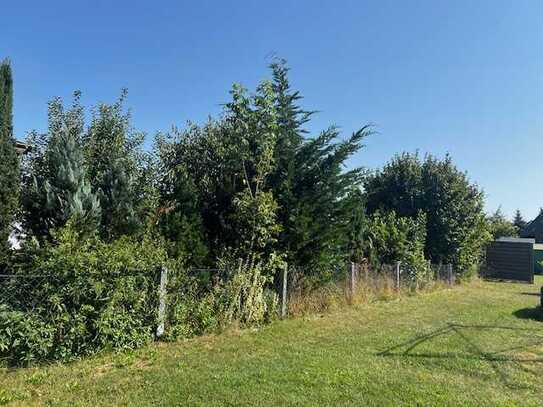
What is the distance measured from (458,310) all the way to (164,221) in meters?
8.04

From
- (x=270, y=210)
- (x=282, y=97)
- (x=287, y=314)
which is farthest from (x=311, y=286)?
(x=282, y=97)

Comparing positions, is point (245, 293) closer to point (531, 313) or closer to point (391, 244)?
point (531, 313)

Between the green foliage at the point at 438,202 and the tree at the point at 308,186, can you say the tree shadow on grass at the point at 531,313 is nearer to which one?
the tree at the point at 308,186

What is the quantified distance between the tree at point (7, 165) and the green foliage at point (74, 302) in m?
0.73

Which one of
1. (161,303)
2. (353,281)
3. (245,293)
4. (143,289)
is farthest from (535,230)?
(143,289)

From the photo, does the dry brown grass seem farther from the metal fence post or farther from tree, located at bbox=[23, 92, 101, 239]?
tree, located at bbox=[23, 92, 101, 239]

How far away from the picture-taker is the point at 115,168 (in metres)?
8.04

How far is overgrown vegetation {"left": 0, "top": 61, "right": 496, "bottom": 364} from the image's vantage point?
5781 millimetres

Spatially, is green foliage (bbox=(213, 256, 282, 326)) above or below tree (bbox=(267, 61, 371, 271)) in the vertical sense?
below

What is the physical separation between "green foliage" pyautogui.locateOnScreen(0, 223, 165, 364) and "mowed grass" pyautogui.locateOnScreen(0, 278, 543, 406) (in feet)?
0.88

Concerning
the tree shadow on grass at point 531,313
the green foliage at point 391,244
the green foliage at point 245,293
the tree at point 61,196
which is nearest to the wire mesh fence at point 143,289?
the green foliage at point 245,293

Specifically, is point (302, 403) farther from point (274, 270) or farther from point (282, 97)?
point (282, 97)

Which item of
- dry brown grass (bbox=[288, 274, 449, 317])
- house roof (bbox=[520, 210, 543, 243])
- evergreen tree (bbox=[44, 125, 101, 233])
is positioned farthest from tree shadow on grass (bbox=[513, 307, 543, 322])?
house roof (bbox=[520, 210, 543, 243])

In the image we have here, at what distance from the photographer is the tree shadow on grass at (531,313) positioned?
35.3 ft
